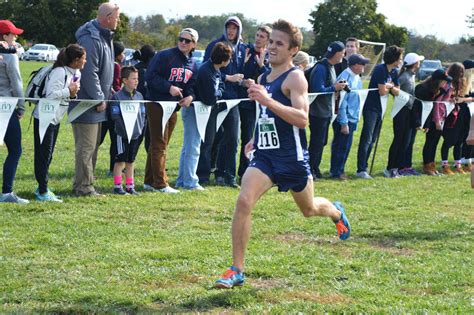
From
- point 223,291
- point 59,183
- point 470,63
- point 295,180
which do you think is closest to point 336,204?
point 295,180

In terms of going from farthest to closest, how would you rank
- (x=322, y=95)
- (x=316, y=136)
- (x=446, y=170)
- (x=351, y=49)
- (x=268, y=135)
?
(x=446, y=170) → (x=351, y=49) → (x=316, y=136) → (x=322, y=95) → (x=268, y=135)

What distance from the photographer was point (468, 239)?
9000 mm

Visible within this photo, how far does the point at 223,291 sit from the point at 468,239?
3708 mm

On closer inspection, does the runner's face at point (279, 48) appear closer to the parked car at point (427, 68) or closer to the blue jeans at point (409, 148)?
A: the blue jeans at point (409, 148)

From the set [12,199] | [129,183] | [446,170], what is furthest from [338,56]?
[12,199]

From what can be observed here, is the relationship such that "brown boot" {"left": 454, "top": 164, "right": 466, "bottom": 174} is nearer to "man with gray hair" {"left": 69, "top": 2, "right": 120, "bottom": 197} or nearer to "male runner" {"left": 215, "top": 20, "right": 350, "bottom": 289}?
"man with gray hair" {"left": 69, "top": 2, "right": 120, "bottom": 197}

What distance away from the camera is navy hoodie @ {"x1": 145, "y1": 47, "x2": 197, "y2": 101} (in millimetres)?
11297

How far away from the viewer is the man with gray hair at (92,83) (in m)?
10.3

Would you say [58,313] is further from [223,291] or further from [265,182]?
Answer: [265,182]

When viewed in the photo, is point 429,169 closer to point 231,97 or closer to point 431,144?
point 431,144

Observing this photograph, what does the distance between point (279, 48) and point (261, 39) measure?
587 centimetres

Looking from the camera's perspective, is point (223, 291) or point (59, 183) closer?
point (223, 291)

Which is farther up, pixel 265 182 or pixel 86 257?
pixel 265 182

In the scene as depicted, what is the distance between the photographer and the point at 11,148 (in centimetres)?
1008
